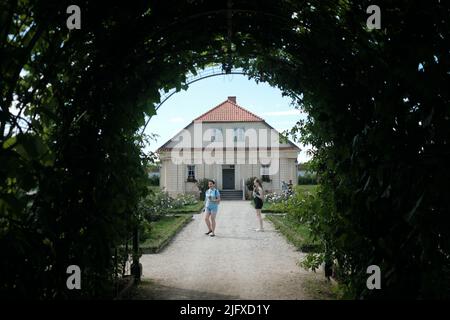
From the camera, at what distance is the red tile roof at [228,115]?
112ft

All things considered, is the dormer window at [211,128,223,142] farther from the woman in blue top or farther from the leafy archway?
the leafy archway

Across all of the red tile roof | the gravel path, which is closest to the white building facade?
the red tile roof

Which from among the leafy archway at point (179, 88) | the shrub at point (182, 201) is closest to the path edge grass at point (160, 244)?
the leafy archway at point (179, 88)

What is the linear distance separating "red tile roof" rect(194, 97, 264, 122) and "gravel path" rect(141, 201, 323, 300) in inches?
869

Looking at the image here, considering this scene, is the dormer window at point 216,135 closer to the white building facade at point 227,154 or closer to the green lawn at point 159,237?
the white building facade at point 227,154

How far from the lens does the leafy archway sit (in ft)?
8.06

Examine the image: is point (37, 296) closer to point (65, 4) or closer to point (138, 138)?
point (65, 4)

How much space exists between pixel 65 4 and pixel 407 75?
2210 mm

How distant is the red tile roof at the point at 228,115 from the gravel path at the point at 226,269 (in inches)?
869

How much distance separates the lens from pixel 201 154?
3397 centimetres

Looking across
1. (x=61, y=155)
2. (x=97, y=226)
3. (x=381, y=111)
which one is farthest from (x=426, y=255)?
(x=61, y=155)

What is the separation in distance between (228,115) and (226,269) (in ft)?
89.0

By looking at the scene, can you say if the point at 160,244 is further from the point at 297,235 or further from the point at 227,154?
the point at 227,154

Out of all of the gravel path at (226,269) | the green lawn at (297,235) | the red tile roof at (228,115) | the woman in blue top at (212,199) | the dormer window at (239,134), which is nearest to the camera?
the gravel path at (226,269)
